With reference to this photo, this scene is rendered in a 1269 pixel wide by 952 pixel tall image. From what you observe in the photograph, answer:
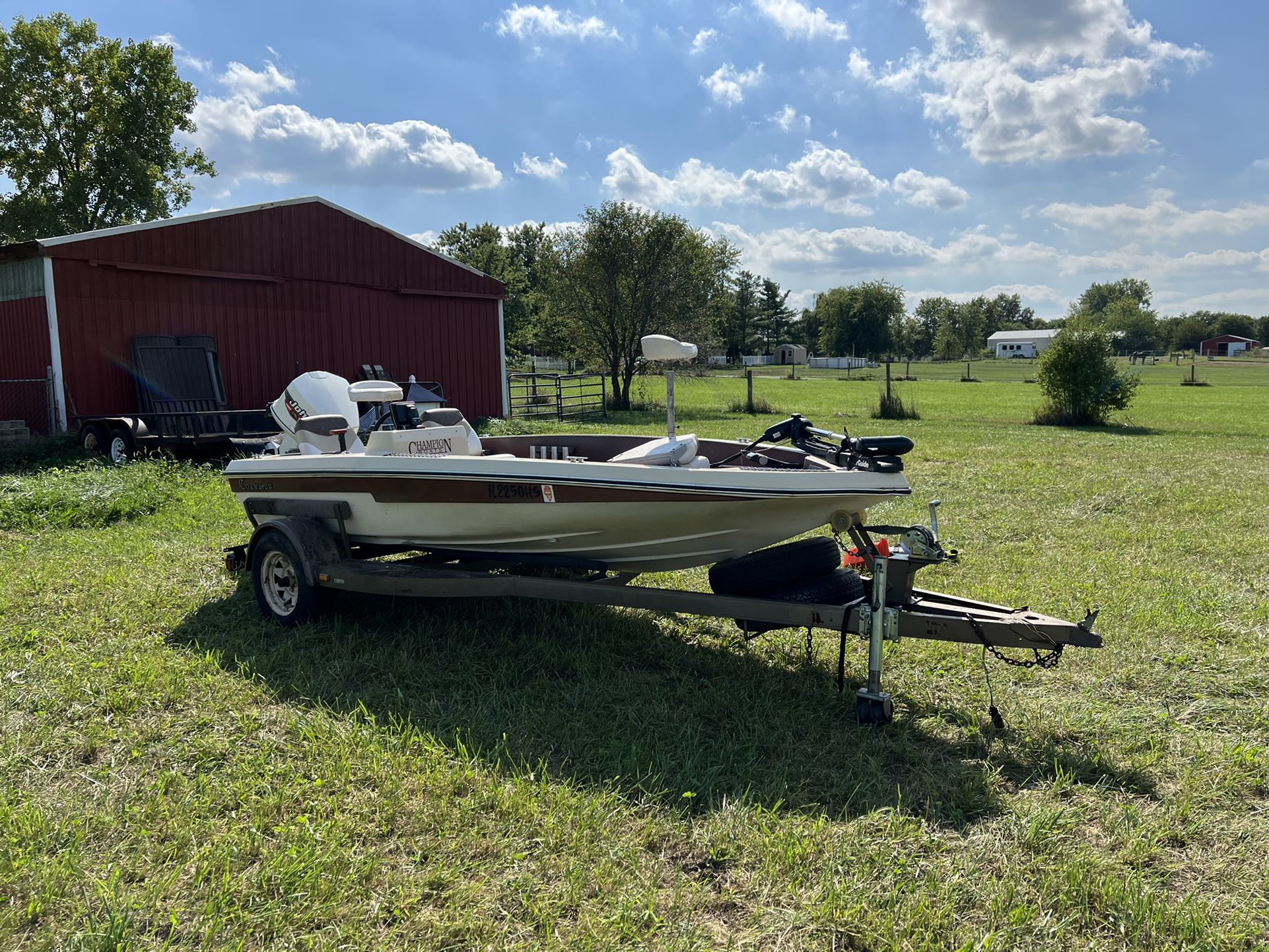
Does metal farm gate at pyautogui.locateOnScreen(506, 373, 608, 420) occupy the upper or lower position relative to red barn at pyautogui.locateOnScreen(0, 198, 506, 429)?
lower

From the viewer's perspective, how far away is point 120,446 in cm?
1180

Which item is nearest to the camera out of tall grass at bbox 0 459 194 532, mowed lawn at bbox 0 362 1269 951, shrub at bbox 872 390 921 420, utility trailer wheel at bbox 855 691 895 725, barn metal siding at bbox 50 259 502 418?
mowed lawn at bbox 0 362 1269 951

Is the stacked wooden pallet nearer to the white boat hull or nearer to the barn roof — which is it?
the barn roof

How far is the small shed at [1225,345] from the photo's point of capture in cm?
9451

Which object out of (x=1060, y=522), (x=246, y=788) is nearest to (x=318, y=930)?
(x=246, y=788)

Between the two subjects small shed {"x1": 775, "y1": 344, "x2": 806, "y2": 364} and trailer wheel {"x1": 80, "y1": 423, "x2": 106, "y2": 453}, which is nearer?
trailer wheel {"x1": 80, "y1": 423, "x2": 106, "y2": 453}

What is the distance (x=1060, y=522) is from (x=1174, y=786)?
4.83 meters

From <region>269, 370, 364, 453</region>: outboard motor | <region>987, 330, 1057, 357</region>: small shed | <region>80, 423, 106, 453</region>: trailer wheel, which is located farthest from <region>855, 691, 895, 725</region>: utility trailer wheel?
<region>987, 330, 1057, 357</region>: small shed

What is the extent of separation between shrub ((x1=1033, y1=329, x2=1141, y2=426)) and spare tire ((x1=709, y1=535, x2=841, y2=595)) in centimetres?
1707

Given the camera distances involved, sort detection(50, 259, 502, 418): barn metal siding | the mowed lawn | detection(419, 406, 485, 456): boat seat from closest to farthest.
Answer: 1. the mowed lawn
2. detection(419, 406, 485, 456): boat seat
3. detection(50, 259, 502, 418): barn metal siding

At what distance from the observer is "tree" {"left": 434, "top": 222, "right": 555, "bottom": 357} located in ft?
85.4

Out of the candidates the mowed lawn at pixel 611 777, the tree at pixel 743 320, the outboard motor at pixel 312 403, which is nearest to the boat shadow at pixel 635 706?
the mowed lawn at pixel 611 777

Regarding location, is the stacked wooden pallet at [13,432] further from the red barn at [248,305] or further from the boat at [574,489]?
the boat at [574,489]

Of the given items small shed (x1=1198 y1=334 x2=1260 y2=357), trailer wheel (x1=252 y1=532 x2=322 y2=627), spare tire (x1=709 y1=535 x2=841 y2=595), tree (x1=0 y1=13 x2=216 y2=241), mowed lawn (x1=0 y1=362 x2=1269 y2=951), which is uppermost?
tree (x1=0 y1=13 x2=216 y2=241)
